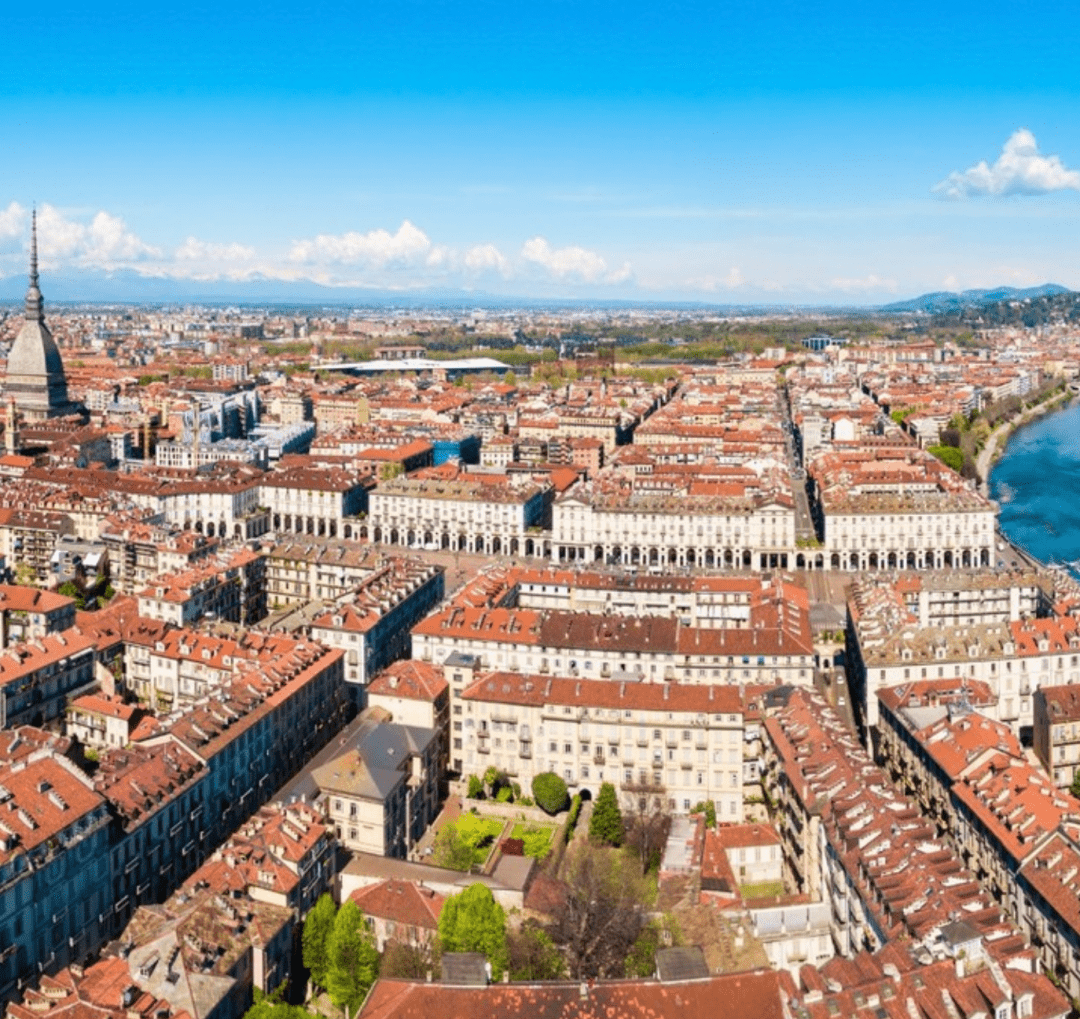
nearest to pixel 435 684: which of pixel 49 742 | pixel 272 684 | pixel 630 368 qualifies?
pixel 272 684

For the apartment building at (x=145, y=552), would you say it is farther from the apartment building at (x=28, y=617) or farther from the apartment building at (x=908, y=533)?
the apartment building at (x=908, y=533)

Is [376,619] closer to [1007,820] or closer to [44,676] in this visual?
[44,676]

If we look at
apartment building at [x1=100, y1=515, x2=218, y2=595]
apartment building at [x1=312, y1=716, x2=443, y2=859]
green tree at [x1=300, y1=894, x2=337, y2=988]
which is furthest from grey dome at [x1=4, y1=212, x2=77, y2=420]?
green tree at [x1=300, y1=894, x2=337, y2=988]

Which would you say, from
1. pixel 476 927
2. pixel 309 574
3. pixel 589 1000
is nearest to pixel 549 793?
pixel 476 927

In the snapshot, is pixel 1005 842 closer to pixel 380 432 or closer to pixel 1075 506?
pixel 1075 506

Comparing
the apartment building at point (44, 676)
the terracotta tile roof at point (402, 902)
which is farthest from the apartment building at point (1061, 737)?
the apartment building at point (44, 676)

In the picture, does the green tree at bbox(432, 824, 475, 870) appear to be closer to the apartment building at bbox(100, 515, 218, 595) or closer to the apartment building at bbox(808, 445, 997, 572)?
the apartment building at bbox(100, 515, 218, 595)
